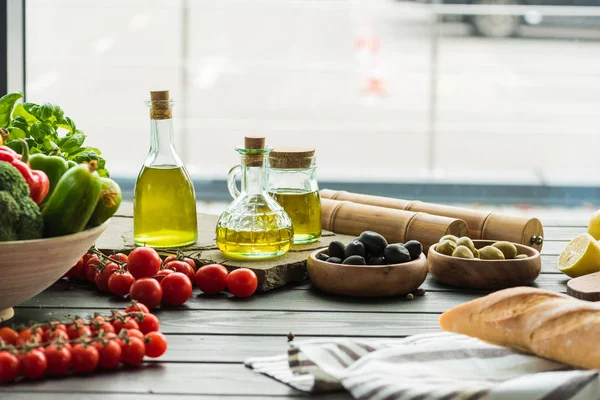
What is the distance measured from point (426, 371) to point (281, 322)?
1.12ft

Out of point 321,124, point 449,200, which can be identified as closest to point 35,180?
point 449,200

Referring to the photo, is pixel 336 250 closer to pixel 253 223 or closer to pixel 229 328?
pixel 253 223

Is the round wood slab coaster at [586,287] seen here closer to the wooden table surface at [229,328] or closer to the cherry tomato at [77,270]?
the wooden table surface at [229,328]

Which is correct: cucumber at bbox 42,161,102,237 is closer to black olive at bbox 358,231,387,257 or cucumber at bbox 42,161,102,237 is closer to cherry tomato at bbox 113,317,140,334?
cherry tomato at bbox 113,317,140,334

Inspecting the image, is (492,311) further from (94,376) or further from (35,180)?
(35,180)

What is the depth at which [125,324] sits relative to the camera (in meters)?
1.22

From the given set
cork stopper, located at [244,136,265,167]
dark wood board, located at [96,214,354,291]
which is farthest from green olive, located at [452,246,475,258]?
cork stopper, located at [244,136,265,167]

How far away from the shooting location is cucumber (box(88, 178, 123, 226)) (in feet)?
Result: 4.30

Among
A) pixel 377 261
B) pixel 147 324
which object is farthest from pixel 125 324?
pixel 377 261

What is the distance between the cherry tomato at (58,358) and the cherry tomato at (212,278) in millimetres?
430

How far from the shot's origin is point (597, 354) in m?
1.08

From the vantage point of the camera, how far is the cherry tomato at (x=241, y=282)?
59.5 inches

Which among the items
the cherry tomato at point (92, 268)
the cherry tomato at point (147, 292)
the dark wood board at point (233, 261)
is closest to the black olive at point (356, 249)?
the dark wood board at point (233, 261)

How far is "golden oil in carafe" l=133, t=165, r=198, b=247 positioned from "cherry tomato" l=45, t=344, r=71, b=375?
0.60 m
